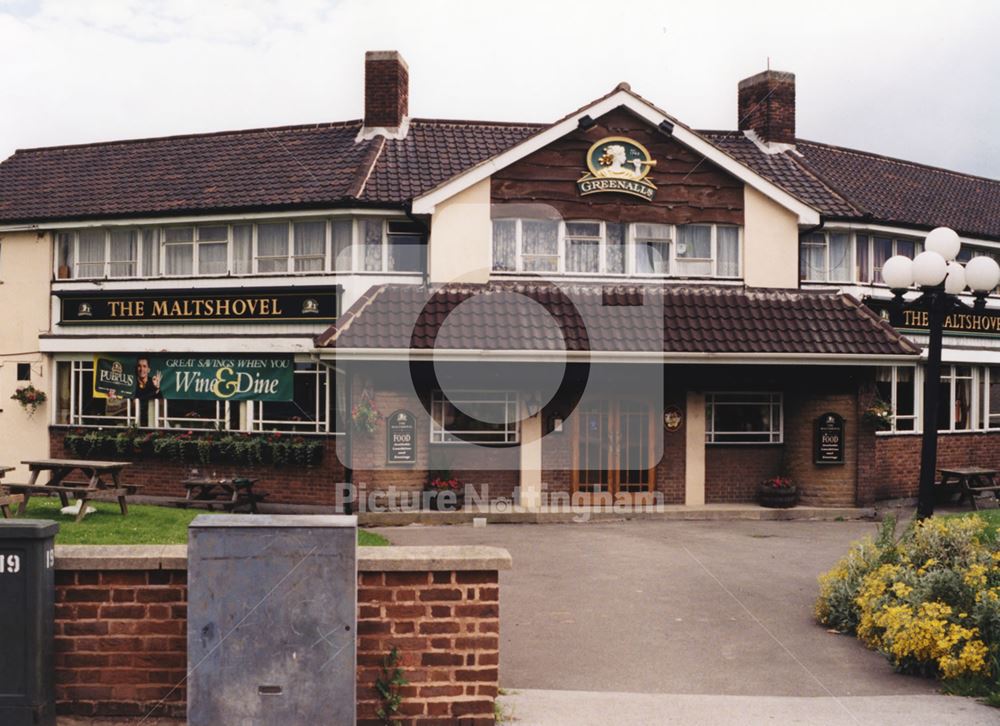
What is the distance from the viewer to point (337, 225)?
18188 mm

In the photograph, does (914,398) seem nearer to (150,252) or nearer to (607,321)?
(607,321)

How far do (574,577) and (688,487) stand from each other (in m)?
6.56

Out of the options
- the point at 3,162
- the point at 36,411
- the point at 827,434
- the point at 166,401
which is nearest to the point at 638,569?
the point at 827,434

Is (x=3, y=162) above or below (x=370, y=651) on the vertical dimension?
above

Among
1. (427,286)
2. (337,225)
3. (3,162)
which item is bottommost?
(427,286)

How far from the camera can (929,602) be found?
714 centimetres

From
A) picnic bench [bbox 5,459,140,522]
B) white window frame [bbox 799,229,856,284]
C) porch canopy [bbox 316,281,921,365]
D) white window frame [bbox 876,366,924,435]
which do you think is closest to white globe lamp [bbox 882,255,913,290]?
porch canopy [bbox 316,281,921,365]

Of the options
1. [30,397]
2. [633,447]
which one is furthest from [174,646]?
[30,397]

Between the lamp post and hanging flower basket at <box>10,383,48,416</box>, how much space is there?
1696 centimetres

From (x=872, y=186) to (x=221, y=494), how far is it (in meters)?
15.9

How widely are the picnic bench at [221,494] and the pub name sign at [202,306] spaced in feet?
10.8

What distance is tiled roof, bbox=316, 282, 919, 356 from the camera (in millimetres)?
15586

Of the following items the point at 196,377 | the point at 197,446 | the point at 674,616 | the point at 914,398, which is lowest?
the point at 674,616

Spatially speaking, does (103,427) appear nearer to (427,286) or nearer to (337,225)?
(337,225)
